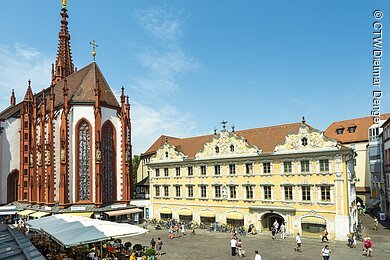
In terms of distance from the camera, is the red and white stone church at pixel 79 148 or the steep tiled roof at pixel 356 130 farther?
the steep tiled roof at pixel 356 130

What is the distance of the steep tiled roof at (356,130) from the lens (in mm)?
57250

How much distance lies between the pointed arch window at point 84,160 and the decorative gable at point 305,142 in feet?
79.1

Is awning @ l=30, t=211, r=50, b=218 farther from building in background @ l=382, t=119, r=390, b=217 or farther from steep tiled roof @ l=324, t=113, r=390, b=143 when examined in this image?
steep tiled roof @ l=324, t=113, r=390, b=143

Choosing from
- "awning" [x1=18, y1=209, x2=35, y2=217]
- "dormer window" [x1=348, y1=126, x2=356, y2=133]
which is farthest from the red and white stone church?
"dormer window" [x1=348, y1=126, x2=356, y2=133]

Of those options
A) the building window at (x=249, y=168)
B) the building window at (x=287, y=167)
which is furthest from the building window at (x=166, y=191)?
the building window at (x=287, y=167)

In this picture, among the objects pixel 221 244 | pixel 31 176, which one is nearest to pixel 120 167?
pixel 31 176

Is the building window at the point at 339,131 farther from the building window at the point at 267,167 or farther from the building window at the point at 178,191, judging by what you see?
the building window at the point at 178,191

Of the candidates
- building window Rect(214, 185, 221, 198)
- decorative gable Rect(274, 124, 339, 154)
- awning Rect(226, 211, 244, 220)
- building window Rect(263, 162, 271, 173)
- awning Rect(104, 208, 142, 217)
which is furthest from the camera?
awning Rect(104, 208, 142, 217)

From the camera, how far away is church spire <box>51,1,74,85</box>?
64188 mm

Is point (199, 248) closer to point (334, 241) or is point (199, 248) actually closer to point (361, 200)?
point (334, 241)

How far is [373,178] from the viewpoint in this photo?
52250mm

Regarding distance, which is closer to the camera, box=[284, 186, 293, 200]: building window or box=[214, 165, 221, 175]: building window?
box=[284, 186, 293, 200]: building window

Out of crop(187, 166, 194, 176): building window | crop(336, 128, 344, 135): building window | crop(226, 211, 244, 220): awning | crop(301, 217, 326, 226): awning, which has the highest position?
crop(336, 128, 344, 135): building window

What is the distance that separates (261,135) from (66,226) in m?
25.5
